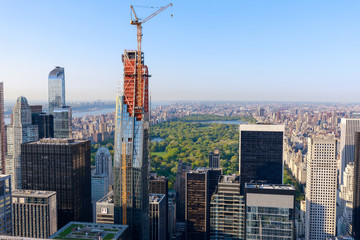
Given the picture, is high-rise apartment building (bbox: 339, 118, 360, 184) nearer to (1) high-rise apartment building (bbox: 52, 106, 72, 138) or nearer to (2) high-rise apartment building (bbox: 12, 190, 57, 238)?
(1) high-rise apartment building (bbox: 52, 106, 72, 138)

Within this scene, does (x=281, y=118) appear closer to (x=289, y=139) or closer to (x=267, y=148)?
(x=289, y=139)

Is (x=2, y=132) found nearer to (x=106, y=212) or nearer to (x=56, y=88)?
(x=56, y=88)

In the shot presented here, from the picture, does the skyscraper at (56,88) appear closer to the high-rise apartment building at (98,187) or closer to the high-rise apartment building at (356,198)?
the high-rise apartment building at (98,187)

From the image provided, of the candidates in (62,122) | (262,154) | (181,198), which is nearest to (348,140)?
(262,154)

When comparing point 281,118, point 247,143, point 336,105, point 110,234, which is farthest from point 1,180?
point 336,105

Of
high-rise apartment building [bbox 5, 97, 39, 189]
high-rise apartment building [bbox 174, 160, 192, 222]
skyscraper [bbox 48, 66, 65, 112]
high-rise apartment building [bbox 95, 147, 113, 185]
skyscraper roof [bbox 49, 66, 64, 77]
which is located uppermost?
skyscraper roof [bbox 49, 66, 64, 77]

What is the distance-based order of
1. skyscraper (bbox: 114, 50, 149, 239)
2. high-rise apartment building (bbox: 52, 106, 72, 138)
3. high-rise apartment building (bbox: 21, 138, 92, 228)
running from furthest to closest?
1. high-rise apartment building (bbox: 52, 106, 72, 138)
2. high-rise apartment building (bbox: 21, 138, 92, 228)
3. skyscraper (bbox: 114, 50, 149, 239)

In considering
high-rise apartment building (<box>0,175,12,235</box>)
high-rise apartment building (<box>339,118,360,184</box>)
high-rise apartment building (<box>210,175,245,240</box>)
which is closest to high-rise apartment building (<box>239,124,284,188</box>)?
high-rise apartment building (<box>210,175,245,240</box>)
